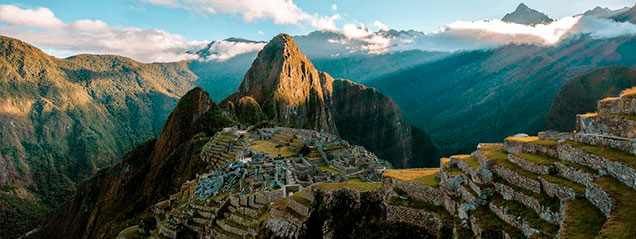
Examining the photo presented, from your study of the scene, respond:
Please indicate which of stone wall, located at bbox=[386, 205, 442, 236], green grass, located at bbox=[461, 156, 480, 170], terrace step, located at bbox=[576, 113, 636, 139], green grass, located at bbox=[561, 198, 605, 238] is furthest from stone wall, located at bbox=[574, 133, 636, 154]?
stone wall, located at bbox=[386, 205, 442, 236]

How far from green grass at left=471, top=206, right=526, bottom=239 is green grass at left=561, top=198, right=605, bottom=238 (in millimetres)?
1860

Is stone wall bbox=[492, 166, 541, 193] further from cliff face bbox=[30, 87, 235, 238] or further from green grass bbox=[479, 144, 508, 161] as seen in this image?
cliff face bbox=[30, 87, 235, 238]

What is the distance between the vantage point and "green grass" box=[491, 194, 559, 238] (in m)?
10.2

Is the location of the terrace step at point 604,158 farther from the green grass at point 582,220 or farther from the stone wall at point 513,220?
the stone wall at point 513,220

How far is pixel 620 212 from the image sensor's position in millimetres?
8430

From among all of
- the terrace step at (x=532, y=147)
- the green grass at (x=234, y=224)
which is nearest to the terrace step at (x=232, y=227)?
the green grass at (x=234, y=224)

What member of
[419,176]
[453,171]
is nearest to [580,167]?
[453,171]

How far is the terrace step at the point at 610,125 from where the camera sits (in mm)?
12047

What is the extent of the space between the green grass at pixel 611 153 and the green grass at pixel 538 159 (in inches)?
38.8

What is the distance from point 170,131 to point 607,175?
14178 cm

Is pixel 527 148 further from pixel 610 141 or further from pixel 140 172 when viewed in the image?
pixel 140 172

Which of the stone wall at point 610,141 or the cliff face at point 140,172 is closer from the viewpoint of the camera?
the stone wall at point 610,141

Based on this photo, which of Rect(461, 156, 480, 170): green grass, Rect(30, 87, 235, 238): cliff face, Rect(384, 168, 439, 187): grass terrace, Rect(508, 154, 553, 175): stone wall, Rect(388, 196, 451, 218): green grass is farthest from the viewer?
Rect(30, 87, 235, 238): cliff face

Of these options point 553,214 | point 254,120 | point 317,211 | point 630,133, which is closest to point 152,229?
point 317,211
